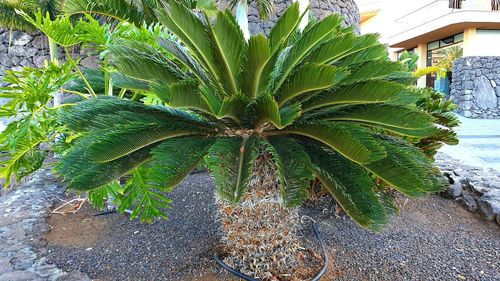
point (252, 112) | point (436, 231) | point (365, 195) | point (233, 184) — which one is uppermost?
point (252, 112)

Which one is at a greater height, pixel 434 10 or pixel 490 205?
pixel 434 10

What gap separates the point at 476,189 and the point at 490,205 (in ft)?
1.18

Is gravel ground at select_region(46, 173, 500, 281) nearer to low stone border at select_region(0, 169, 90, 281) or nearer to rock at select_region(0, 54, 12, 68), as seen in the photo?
low stone border at select_region(0, 169, 90, 281)

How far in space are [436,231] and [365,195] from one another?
161 centimetres

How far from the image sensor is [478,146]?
747cm

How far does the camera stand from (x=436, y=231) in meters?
2.93

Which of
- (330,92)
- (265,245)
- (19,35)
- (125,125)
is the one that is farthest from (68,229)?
(19,35)

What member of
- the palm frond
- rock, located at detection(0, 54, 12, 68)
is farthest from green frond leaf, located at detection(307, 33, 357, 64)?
rock, located at detection(0, 54, 12, 68)

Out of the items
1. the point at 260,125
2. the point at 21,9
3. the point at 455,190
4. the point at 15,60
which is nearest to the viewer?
the point at 260,125

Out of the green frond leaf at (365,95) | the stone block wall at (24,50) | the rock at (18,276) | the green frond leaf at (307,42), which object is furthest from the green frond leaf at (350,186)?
the stone block wall at (24,50)

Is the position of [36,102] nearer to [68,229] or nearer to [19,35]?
[68,229]

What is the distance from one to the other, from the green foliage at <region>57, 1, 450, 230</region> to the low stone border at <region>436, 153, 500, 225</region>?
172 cm

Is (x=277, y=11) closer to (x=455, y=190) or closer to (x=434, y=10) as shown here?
(x=455, y=190)

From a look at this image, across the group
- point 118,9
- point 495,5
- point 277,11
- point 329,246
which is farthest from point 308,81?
point 495,5
